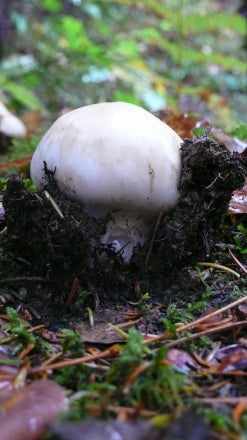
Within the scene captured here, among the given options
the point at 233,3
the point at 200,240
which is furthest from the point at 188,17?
the point at 233,3

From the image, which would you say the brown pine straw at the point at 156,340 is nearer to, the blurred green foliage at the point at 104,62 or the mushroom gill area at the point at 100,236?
the mushroom gill area at the point at 100,236

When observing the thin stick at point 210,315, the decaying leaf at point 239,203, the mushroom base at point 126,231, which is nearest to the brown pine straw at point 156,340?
the thin stick at point 210,315

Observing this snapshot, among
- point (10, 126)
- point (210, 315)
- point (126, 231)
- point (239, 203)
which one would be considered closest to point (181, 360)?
point (210, 315)

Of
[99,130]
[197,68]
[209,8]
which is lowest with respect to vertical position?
[197,68]

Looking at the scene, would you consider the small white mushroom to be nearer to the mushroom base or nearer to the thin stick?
the mushroom base

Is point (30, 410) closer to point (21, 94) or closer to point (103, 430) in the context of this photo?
point (103, 430)

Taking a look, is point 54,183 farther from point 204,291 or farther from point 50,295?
point 204,291
